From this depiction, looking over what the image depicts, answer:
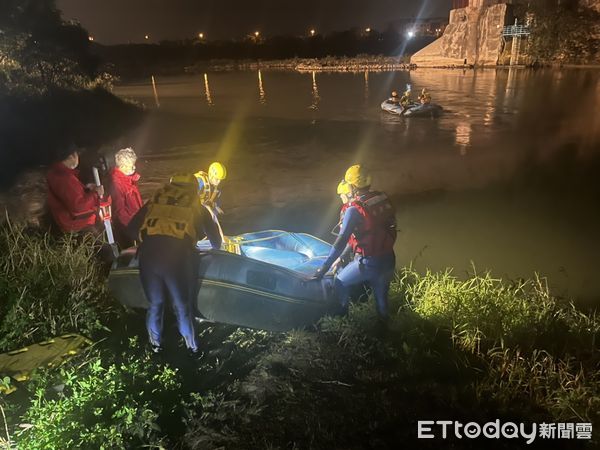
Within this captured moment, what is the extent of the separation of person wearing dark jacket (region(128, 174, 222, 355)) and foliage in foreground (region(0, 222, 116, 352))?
46.1 inches

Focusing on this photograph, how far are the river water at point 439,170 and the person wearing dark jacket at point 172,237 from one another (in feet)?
16.1

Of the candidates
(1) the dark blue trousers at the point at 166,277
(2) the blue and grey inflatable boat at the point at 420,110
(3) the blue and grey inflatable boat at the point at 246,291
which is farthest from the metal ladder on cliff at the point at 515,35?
(1) the dark blue trousers at the point at 166,277

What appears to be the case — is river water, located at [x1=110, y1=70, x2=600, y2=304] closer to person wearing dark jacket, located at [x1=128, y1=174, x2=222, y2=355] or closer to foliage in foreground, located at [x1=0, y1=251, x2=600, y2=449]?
foliage in foreground, located at [x1=0, y1=251, x2=600, y2=449]

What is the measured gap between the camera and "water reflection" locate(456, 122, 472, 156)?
56.3ft

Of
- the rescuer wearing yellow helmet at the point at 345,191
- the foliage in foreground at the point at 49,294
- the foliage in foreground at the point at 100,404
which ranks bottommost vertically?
the foliage in foreground at the point at 100,404

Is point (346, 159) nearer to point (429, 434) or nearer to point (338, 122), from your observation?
point (338, 122)

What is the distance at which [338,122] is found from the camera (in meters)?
24.6

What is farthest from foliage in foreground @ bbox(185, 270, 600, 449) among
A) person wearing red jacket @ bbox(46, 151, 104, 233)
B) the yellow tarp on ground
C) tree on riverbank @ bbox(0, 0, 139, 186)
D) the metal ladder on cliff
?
the metal ladder on cliff

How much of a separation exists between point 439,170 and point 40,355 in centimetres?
1253

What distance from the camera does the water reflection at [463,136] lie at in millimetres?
17156

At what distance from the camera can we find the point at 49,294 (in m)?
4.52

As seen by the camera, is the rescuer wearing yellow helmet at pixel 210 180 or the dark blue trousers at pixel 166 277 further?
the rescuer wearing yellow helmet at pixel 210 180

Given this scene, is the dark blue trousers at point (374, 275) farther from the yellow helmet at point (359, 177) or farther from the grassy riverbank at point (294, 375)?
the yellow helmet at point (359, 177)

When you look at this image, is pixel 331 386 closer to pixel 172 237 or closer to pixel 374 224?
pixel 374 224
